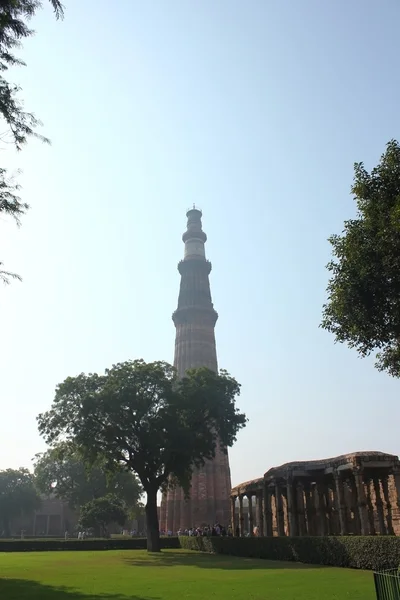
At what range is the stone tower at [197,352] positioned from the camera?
61.3 meters

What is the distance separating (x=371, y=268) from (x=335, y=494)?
20.0m

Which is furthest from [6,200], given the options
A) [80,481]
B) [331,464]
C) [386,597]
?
[80,481]

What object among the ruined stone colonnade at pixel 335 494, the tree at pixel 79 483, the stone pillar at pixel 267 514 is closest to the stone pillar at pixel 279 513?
the ruined stone colonnade at pixel 335 494

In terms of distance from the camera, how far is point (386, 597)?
8828 mm

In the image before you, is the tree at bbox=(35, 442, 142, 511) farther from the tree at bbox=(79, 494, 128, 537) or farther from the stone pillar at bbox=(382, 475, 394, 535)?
the stone pillar at bbox=(382, 475, 394, 535)

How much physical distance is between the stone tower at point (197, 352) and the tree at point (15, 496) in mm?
26456

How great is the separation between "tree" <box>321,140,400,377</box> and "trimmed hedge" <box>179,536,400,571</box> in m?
6.96

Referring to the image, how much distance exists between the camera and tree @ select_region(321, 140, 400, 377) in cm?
1727

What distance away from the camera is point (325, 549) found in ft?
74.6

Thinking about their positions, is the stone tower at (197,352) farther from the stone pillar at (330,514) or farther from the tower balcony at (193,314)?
the stone pillar at (330,514)

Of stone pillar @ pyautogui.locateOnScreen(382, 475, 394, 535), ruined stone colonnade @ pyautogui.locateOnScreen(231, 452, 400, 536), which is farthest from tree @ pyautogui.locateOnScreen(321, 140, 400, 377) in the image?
stone pillar @ pyautogui.locateOnScreen(382, 475, 394, 535)

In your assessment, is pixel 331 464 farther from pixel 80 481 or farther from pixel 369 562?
pixel 80 481

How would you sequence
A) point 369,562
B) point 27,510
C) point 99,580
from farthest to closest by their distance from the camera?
point 27,510 → point 369,562 → point 99,580

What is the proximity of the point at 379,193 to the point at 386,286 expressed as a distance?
3183 millimetres
